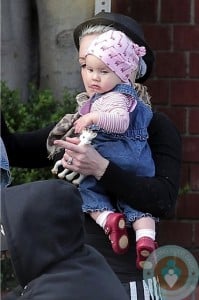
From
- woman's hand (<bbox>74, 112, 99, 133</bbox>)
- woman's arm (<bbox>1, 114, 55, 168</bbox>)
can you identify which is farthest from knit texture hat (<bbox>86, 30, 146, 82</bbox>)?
woman's arm (<bbox>1, 114, 55, 168</bbox>)

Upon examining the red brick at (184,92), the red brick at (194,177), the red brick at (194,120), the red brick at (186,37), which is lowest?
the red brick at (194,177)

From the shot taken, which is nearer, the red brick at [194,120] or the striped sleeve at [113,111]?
the striped sleeve at [113,111]

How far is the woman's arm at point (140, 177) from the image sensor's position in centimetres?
290

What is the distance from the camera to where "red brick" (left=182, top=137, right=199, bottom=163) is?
5.32 m

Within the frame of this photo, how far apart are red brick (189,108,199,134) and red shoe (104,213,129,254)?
245 centimetres

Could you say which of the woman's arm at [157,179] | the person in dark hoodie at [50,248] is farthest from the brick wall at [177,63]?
the person in dark hoodie at [50,248]

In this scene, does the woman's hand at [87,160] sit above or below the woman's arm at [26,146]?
above

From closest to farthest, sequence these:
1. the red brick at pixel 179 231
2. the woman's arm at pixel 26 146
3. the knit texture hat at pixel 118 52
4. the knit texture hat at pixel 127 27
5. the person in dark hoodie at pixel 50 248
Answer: the person in dark hoodie at pixel 50 248 → the knit texture hat at pixel 118 52 → the knit texture hat at pixel 127 27 → the woman's arm at pixel 26 146 → the red brick at pixel 179 231

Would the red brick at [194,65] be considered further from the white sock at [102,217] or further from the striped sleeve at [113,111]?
the white sock at [102,217]

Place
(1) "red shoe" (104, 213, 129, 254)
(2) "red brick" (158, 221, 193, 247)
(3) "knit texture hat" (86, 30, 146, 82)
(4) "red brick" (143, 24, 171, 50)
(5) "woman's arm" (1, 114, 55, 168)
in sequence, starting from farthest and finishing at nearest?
1. (2) "red brick" (158, 221, 193, 247)
2. (4) "red brick" (143, 24, 171, 50)
3. (5) "woman's arm" (1, 114, 55, 168)
4. (3) "knit texture hat" (86, 30, 146, 82)
5. (1) "red shoe" (104, 213, 129, 254)

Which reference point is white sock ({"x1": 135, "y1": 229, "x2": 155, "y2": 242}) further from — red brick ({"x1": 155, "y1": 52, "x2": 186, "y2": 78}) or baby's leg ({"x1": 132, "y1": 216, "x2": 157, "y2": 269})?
red brick ({"x1": 155, "y1": 52, "x2": 186, "y2": 78})

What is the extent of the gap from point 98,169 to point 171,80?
2.44 meters

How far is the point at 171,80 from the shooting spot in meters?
5.28

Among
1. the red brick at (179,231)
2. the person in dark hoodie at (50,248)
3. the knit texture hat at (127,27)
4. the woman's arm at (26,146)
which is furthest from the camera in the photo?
the red brick at (179,231)
